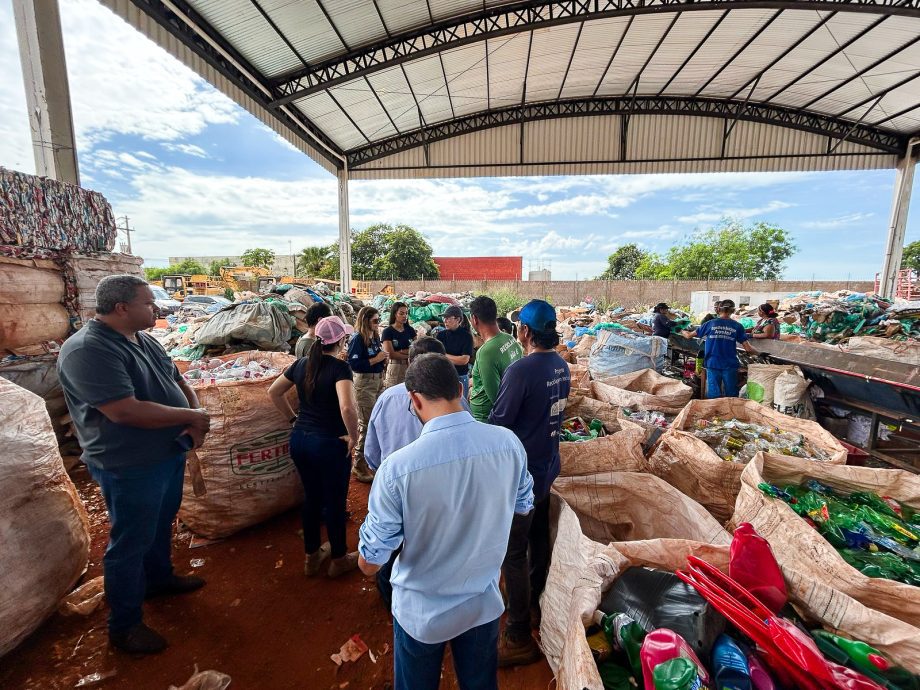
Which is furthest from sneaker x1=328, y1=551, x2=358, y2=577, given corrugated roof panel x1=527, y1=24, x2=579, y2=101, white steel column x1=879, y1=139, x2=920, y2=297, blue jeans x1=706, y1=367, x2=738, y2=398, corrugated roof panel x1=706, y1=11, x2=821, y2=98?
white steel column x1=879, y1=139, x2=920, y2=297

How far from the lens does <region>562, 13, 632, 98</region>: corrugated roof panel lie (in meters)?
7.73

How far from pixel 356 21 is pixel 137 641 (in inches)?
329

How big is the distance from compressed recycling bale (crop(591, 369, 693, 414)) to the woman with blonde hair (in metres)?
2.12

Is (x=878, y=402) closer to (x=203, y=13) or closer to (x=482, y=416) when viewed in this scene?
(x=482, y=416)

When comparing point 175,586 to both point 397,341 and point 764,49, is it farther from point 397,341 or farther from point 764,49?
point 764,49

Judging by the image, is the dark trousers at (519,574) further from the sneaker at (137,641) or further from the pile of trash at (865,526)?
the sneaker at (137,641)

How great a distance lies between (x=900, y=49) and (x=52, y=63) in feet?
42.5

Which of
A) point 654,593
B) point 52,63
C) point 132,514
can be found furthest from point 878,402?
point 52,63

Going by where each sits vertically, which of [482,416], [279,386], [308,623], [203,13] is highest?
[203,13]

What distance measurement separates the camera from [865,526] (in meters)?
1.83

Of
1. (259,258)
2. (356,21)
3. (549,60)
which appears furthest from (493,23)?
(259,258)

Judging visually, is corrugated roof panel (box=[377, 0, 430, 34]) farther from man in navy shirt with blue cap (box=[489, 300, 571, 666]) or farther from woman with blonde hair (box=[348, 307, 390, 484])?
man in navy shirt with blue cap (box=[489, 300, 571, 666])

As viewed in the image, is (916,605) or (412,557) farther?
(916,605)

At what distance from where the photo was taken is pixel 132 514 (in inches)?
73.5
